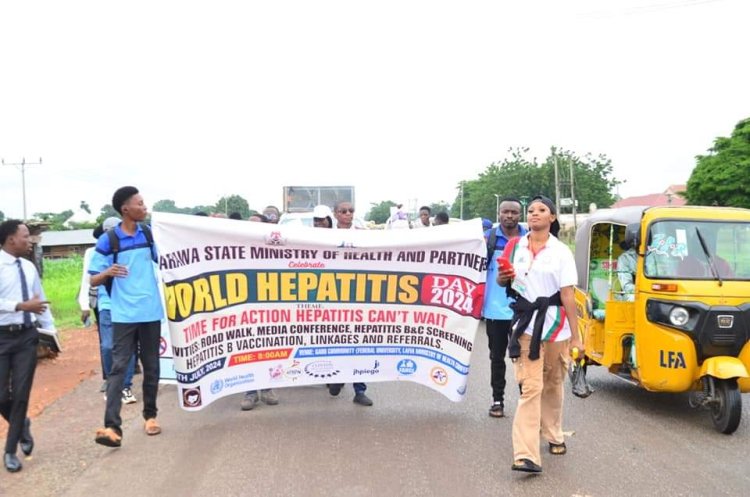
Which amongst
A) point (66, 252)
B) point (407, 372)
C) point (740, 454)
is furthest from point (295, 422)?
point (66, 252)

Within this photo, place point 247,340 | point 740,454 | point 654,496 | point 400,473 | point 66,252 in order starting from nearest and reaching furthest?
point 654,496
point 400,473
point 740,454
point 247,340
point 66,252

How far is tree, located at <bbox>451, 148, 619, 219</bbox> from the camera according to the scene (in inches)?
2404

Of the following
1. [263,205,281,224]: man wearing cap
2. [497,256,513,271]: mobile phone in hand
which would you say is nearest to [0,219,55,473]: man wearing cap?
[497,256,513,271]: mobile phone in hand

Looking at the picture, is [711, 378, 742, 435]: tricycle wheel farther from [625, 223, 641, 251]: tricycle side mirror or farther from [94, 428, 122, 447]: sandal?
[94, 428, 122, 447]: sandal

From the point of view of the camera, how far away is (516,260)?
4754 mm

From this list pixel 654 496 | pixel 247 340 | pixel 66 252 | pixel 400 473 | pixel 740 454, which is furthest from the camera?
pixel 66 252

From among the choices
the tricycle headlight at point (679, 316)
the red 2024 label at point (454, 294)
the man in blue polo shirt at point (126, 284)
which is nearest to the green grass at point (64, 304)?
the man in blue polo shirt at point (126, 284)

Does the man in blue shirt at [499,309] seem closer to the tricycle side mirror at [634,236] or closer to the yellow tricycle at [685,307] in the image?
the tricycle side mirror at [634,236]

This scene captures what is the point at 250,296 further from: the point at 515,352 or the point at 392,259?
the point at 515,352

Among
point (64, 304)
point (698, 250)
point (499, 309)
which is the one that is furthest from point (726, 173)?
point (499, 309)

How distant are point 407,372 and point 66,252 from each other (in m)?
71.0

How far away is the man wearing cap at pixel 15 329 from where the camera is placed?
185 inches

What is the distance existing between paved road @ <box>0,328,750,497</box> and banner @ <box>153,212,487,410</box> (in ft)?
1.38

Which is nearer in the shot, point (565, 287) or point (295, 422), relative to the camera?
point (565, 287)
